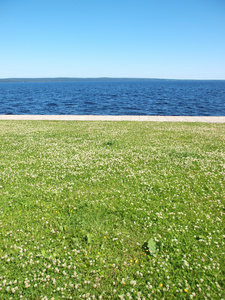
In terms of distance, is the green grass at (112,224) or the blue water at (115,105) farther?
the blue water at (115,105)

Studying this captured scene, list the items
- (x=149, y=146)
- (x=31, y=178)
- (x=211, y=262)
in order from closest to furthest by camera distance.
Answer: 1. (x=211, y=262)
2. (x=31, y=178)
3. (x=149, y=146)

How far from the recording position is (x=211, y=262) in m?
5.15

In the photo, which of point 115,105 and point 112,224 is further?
point 115,105

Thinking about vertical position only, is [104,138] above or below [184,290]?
above

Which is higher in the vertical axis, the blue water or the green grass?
the blue water

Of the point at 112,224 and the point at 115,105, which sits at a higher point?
the point at 115,105

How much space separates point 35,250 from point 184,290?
3789 mm

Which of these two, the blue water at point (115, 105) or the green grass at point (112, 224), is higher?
the blue water at point (115, 105)

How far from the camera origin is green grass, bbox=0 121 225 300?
4602 millimetres

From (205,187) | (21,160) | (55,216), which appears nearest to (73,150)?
(21,160)

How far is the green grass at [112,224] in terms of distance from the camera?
460 cm

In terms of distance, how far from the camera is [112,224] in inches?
256

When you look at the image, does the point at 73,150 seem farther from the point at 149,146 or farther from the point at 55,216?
the point at 55,216

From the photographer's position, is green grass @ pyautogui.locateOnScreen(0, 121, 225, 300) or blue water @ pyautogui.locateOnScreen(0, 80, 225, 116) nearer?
A: green grass @ pyautogui.locateOnScreen(0, 121, 225, 300)
